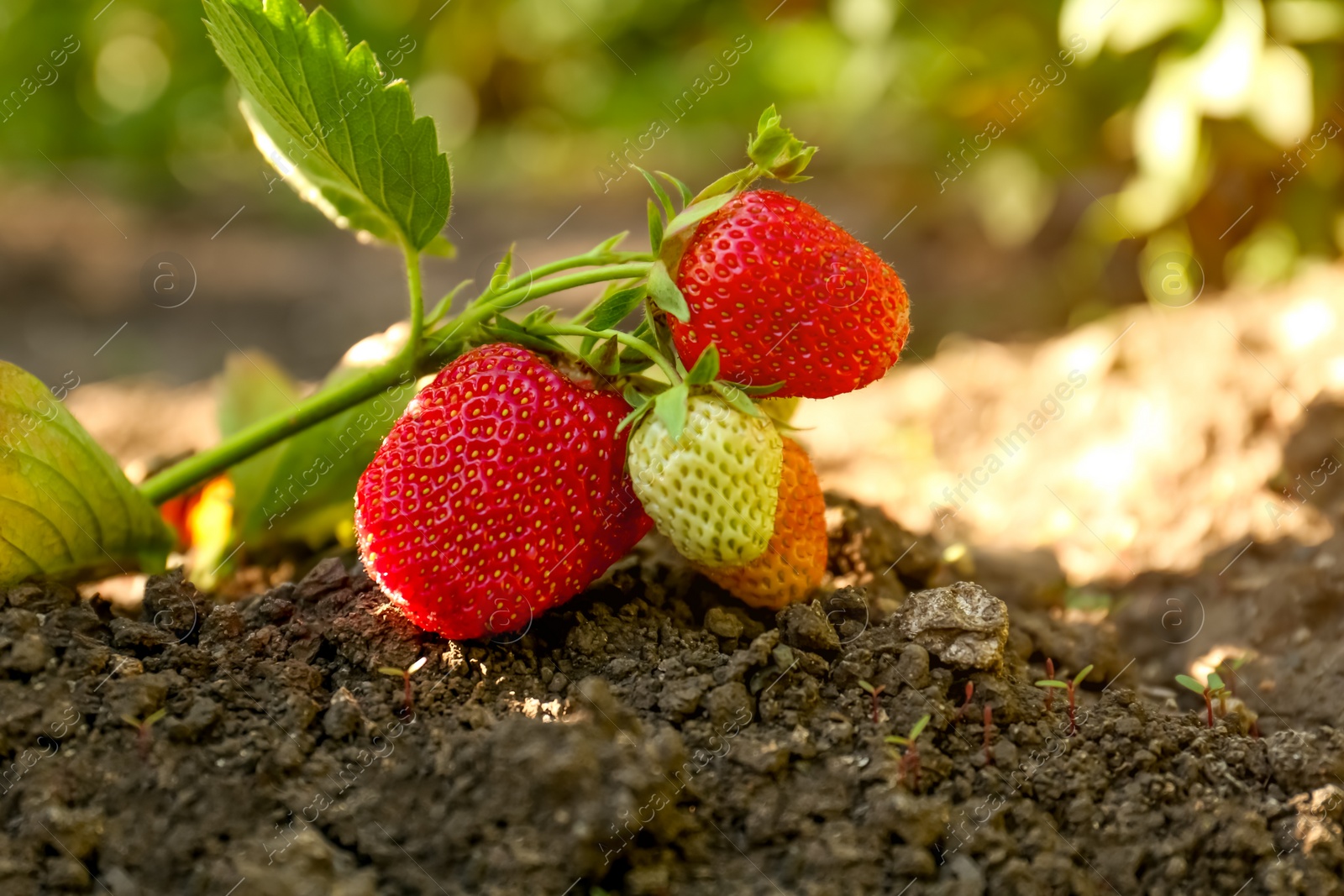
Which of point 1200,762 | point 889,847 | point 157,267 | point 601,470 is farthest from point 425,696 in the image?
point 157,267

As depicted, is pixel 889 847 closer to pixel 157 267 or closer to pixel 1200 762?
pixel 1200 762

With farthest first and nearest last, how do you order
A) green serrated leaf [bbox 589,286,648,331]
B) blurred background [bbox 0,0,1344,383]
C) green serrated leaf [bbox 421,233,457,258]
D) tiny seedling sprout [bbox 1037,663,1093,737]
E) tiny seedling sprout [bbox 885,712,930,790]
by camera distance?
blurred background [bbox 0,0,1344,383], green serrated leaf [bbox 421,233,457,258], green serrated leaf [bbox 589,286,648,331], tiny seedling sprout [bbox 1037,663,1093,737], tiny seedling sprout [bbox 885,712,930,790]

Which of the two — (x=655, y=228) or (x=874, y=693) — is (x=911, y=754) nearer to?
(x=874, y=693)

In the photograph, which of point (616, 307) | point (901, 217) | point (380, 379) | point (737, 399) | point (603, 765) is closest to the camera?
point (603, 765)

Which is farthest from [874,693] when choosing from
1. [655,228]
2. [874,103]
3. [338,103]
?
[874,103]

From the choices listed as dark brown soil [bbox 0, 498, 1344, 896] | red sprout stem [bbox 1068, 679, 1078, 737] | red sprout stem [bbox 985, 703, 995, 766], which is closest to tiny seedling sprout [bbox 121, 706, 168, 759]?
dark brown soil [bbox 0, 498, 1344, 896]

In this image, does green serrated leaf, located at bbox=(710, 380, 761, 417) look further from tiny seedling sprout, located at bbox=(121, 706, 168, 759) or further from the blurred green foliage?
the blurred green foliage

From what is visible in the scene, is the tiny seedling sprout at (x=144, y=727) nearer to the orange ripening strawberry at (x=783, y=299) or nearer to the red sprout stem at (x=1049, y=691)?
the orange ripening strawberry at (x=783, y=299)
